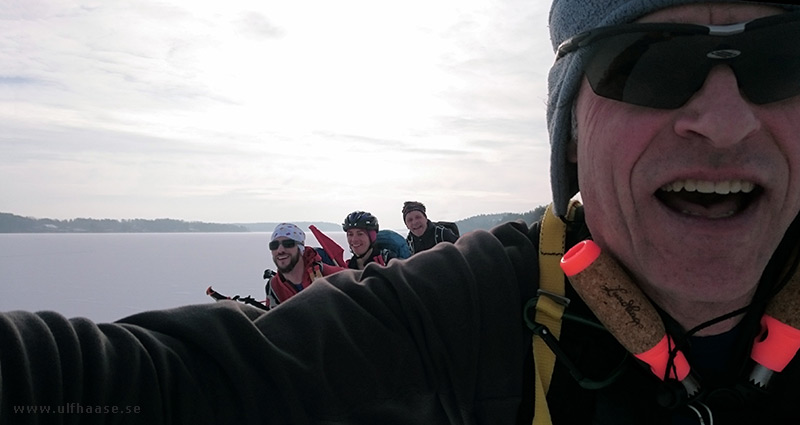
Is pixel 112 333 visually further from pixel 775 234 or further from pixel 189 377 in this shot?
pixel 775 234

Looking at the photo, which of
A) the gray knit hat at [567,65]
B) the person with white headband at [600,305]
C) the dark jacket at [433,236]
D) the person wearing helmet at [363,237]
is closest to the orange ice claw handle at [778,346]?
the person with white headband at [600,305]

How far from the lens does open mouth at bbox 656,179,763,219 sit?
3.42 feet

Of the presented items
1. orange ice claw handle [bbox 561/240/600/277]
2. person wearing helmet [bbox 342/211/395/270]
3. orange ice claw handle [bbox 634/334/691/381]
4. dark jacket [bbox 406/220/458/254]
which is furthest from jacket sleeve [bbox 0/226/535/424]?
dark jacket [bbox 406/220/458/254]

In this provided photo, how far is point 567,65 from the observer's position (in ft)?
4.03

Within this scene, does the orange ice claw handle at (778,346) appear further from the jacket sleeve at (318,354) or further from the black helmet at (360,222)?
the black helmet at (360,222)

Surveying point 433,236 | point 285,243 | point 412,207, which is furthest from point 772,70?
point 412,207

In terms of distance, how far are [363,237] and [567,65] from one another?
6.48m

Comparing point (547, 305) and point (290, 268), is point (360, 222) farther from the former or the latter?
point (547, 305)

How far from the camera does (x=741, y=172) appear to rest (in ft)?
3.32

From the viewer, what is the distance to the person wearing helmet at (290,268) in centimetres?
674

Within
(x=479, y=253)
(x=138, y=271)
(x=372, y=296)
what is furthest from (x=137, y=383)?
(x=138, y=271)

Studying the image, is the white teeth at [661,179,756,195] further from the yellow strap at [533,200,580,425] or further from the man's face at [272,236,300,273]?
the man's face at [272,236,300,273]

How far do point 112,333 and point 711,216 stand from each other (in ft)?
4.22

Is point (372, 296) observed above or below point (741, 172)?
below
